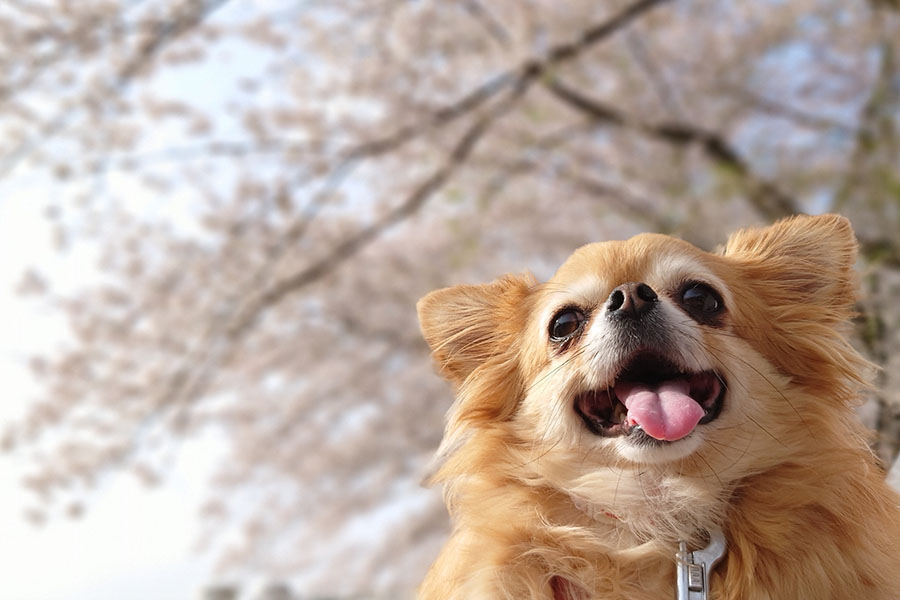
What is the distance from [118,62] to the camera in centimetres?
592

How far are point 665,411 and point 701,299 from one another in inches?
14.0

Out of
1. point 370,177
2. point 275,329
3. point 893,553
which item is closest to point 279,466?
point 275,329

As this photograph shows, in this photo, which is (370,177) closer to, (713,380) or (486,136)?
(486,136)

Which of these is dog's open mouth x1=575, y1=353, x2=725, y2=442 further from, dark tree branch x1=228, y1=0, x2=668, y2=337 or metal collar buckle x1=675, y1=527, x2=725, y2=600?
dark tree branch x1=228, y1=0, x2=668, y2=337

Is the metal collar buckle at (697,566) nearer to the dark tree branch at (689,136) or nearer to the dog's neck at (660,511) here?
the dog's neck at (660,511)

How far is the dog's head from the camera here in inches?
64.3

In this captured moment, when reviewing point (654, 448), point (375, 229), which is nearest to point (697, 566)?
point (654, 448)

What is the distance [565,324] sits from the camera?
6.00 feet

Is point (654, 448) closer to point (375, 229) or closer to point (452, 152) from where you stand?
point (452, 152)

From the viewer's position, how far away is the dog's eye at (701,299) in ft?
5.75

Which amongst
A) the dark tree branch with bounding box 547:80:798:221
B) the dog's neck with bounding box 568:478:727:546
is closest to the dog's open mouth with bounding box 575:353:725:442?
the dog's neck with bounding box 568:478:727:546

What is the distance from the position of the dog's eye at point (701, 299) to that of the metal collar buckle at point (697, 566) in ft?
1.66

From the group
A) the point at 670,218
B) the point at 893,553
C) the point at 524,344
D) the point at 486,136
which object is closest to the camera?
the point at 893,553

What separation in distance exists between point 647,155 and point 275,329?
4046 mm
